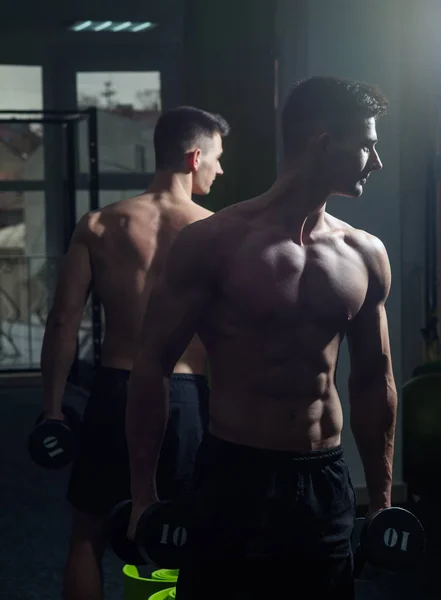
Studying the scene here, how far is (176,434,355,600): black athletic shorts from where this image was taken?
162 cm

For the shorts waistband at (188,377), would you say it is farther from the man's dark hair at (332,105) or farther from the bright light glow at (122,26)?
the bright light glow at (122,26)

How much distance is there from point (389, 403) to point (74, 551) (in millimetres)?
943

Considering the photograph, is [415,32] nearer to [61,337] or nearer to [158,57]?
[61,337]

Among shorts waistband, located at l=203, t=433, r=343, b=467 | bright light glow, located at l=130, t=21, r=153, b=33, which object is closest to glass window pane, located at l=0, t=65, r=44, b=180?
bright light glow, located at l=130, t=21, r=153, b=33

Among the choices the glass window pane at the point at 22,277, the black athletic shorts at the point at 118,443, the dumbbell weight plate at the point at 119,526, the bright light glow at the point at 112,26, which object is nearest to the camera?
the dumbbell weight plate at the point at 119,526

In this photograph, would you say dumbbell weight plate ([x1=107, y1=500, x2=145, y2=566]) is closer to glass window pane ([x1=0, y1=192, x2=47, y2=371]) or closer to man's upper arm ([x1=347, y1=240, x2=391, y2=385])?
man's upper arm ([x1=347, y1=240, x2=391, y2=385])

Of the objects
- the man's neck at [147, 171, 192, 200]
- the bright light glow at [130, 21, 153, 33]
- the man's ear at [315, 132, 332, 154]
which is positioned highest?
the bright light glow at [130, 21, 153, 33]

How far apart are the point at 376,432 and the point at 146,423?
0.38 m

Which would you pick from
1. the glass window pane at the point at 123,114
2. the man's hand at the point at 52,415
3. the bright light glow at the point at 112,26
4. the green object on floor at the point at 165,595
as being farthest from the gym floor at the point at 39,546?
the bright light glow at the point at 112,26

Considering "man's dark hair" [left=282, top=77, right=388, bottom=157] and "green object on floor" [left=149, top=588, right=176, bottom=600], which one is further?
"green object on floor" [left=149, top=588, right=176, bottom=600]

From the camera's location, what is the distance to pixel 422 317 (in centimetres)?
474

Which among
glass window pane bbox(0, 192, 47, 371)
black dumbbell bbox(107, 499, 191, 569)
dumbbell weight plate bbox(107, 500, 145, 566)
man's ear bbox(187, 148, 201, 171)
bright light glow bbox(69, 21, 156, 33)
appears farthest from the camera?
glass window pane bbox(0, 192, 47, 371)

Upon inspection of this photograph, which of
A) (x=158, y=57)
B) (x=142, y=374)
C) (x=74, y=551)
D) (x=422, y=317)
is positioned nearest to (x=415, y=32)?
(x=422, y=317)

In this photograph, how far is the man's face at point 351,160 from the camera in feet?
5.41
